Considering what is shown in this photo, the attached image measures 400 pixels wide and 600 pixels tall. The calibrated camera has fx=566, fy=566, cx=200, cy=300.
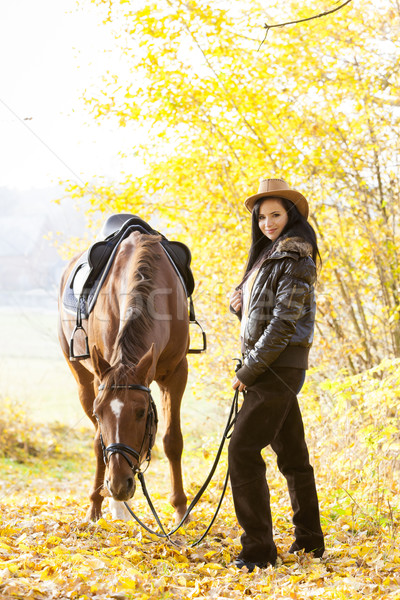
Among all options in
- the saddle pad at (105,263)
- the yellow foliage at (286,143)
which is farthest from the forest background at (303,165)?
the saddle pad at (105,263)

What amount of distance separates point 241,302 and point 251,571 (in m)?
1.52

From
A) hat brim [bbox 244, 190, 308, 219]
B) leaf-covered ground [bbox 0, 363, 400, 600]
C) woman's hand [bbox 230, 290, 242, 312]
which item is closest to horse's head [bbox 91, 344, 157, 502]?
leaf-covered ground [bbox 0, 363, 400, 600]

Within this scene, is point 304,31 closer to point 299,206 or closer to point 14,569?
point 299,206

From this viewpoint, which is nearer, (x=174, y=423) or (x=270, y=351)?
(x=270, y=351)

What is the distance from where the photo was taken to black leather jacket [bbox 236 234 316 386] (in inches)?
118

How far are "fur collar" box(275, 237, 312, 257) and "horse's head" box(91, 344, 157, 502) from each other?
0.92m

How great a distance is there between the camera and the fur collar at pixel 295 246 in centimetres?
304

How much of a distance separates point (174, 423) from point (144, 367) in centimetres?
138

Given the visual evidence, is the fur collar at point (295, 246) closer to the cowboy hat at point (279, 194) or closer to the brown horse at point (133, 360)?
the cowboy hat at point (279, 194)

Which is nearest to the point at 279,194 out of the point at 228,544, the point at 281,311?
the point at 281,311

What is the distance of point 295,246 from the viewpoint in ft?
9.97

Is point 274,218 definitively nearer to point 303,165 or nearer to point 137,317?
point 137,317

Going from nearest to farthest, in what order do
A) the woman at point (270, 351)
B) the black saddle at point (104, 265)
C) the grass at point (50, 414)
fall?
1. the woman at point (270, 351)
2. the black saddle at point (104, 265)
3. the grass at point (50, 414)

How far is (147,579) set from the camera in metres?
2.84
